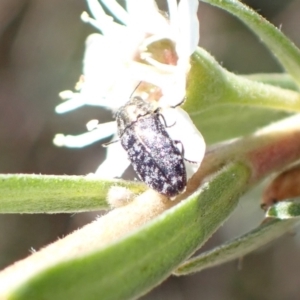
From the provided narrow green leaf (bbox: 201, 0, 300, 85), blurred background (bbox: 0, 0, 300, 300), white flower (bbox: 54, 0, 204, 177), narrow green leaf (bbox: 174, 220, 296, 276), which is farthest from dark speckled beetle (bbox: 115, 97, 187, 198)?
blurred background (bbox: 0, 0, 300, 300)

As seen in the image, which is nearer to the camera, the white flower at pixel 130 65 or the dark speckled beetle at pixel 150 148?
the dark speckled beetle at pixel 150 148

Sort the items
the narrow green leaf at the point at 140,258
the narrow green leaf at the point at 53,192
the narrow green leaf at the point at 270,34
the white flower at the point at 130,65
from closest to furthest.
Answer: the narrow green leaf at the point at 140,258 → the narrow green leaf at the point at 53,192 → the narrow green leaf at the point at 270,34 → the white flower at the point at 130,65

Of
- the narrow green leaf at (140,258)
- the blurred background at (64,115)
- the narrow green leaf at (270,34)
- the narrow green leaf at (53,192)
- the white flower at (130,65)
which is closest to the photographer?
the narrow green leaf at (140,258)

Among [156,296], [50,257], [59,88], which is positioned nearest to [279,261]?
[156,296]

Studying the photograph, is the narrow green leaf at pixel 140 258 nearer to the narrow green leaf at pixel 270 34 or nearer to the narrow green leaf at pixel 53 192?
the narrow green leaf at pixel 53 192

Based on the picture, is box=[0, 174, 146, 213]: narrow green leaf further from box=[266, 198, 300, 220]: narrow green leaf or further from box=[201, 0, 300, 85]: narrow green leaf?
box=[201, 0, 300, 85]: narrow green leaf

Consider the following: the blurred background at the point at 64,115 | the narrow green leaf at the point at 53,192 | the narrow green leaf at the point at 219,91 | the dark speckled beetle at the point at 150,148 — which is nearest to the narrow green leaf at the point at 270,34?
the narrow green leaf at the point at 219,91

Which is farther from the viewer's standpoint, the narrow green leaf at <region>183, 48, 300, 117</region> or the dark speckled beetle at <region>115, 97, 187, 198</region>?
the narrow green leaf at <region>183, 48, 300, 117</region>
